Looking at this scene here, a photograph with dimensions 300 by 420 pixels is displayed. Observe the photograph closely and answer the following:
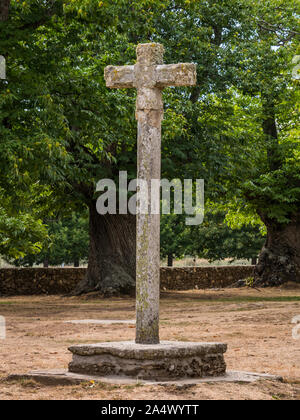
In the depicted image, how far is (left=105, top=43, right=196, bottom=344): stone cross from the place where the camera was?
7124mm

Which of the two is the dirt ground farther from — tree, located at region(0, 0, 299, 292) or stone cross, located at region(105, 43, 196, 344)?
tree, located at region(0, 0, 299, 292)

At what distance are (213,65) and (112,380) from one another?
17.0 m

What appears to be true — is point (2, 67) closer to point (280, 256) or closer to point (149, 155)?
point (149, 155)

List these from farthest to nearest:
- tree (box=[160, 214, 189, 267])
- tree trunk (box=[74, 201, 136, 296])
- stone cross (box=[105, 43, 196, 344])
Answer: tree (box=[160, 214, 189, 267]) < tree trunk (box=[74, 201, 136, 296]) < stone cross (box=[105, 43, 196, 344])

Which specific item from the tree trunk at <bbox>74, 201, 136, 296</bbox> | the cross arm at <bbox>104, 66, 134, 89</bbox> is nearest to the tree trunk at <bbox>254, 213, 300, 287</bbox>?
the tree trunk at <bbox>74, 201, 136, 296</bbox>

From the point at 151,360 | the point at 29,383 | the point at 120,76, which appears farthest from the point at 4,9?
the point at 151,360

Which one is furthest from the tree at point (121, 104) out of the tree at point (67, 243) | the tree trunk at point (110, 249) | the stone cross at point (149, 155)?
the tree at point (67, 243)

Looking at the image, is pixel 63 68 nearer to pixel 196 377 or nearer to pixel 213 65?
pixel 213 65

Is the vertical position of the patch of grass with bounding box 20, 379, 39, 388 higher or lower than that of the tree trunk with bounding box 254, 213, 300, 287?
lower

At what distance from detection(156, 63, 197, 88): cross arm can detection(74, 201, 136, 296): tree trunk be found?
1532 centimetres

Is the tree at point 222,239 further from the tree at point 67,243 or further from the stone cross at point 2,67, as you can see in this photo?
the stone cross at point 2,67

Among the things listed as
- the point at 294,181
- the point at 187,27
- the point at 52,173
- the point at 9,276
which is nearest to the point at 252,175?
the point at 294,181

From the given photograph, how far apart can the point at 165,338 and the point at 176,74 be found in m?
4.95

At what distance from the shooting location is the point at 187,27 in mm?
22312
